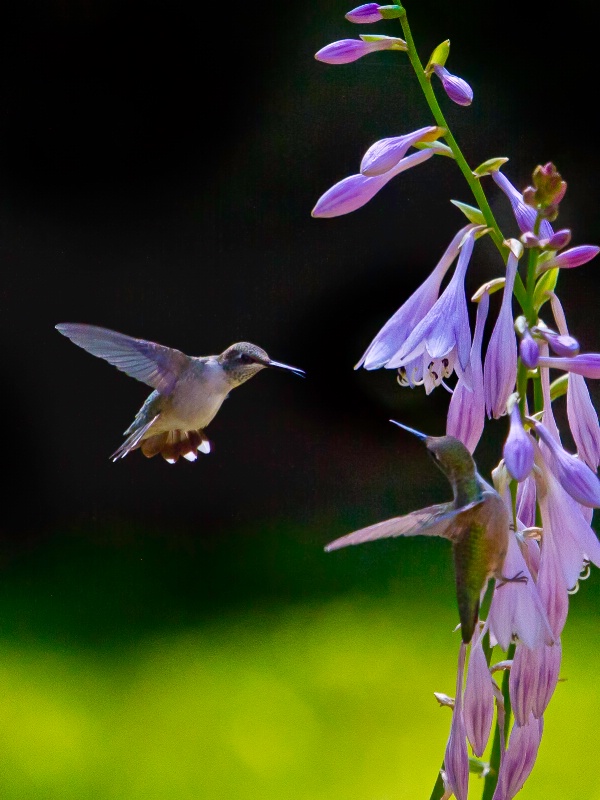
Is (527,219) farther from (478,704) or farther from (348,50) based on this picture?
(478,704)

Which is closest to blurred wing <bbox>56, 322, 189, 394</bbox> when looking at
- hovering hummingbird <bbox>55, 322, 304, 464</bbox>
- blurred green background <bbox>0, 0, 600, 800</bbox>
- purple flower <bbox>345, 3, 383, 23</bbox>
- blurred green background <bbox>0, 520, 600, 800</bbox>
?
hovering hummingbird <bbox>55, 322, 304, 464</bbox>

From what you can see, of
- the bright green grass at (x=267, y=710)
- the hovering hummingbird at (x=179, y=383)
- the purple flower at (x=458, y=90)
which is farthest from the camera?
the bright green grass at (x=267, y=710)

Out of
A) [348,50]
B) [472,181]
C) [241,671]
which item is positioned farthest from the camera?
[241,671]

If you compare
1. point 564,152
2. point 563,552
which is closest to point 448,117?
point 564,152

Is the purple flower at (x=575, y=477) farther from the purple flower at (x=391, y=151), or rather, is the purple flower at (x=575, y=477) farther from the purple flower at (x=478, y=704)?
the purple flower at (x=391, y=151)

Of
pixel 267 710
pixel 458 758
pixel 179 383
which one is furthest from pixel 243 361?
pixel 267 710

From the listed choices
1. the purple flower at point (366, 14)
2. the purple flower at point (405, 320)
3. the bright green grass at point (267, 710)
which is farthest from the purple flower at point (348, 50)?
the bright green grass at point (267, 710)
